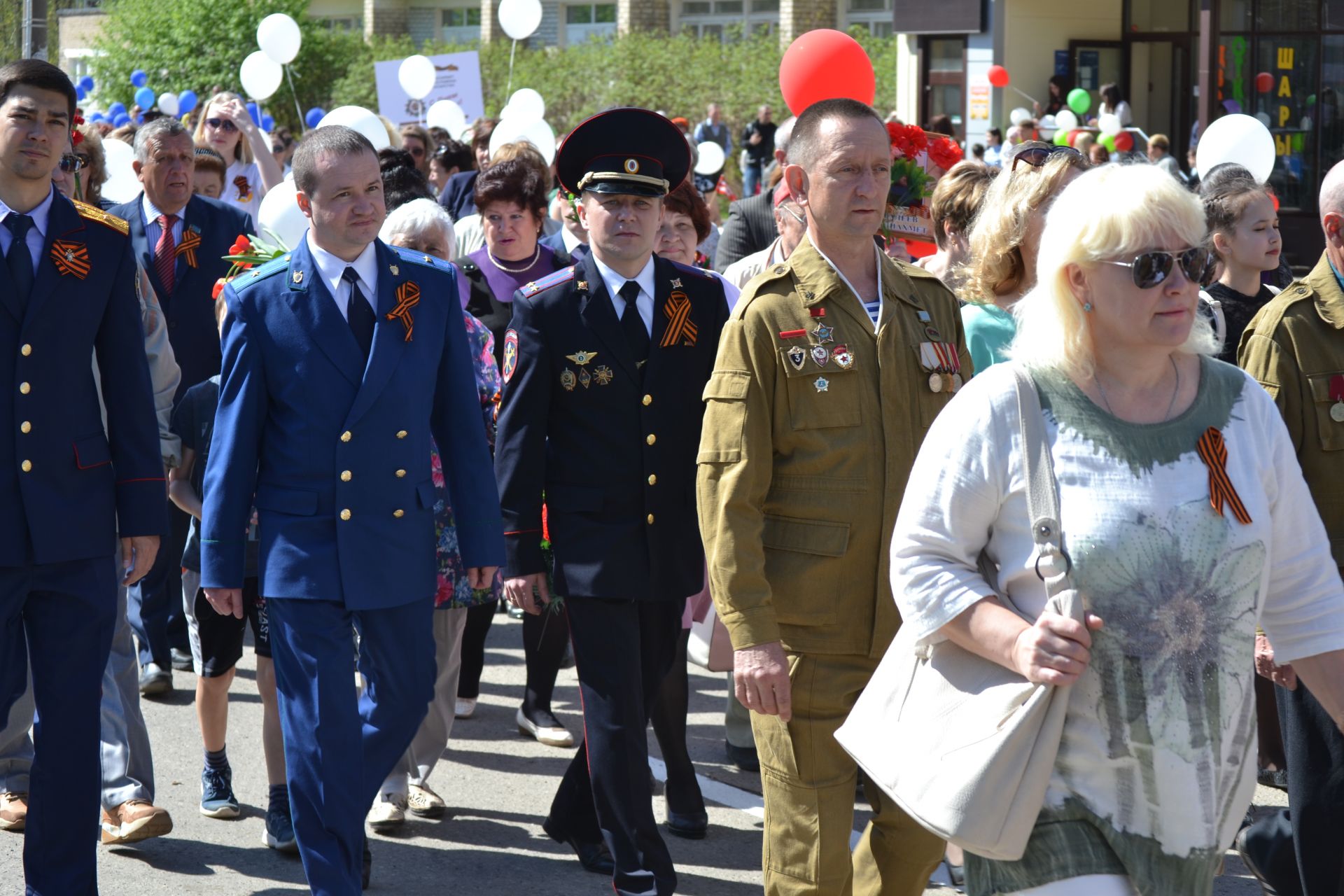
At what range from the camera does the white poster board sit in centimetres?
1673

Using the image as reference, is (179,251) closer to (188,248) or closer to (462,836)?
(188,248)

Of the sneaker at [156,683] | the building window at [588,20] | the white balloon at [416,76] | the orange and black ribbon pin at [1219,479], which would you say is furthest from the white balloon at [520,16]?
the building window at [588,20]

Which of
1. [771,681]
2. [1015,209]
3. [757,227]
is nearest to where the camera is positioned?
[771,681]

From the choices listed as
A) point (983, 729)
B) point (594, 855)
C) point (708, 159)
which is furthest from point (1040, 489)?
point (708, 159)

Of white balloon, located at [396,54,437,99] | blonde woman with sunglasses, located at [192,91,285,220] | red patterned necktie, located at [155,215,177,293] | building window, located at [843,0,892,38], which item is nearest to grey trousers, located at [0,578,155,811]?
red patterned necktie, located at [155,215,177,293]

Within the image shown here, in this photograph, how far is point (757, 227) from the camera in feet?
26.2

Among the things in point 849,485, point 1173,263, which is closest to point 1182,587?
point 1173,263

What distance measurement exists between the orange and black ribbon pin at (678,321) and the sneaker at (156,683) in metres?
3.20

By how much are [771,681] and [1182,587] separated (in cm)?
115

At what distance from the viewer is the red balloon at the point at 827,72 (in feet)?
24.0

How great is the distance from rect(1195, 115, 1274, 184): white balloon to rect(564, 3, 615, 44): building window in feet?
125

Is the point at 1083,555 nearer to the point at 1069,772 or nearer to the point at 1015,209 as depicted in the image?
the point at 1069,772

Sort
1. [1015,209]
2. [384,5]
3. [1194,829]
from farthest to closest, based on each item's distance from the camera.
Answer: [384,5]
[1015,209]
[1194,829]

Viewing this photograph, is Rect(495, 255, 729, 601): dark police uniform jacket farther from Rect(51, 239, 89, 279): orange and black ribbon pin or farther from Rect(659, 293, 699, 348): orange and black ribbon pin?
Rect(51, 239, 89, 279): orange and black ribbon pin
